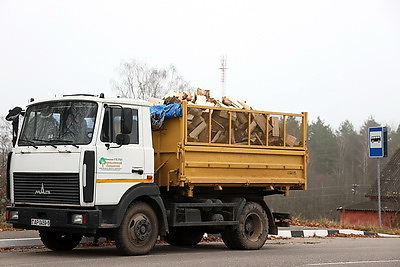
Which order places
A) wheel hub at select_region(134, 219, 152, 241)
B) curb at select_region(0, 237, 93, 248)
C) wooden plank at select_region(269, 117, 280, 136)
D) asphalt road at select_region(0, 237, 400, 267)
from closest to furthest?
1. asphalt road at select_region(0, 237, 400, 267)
2. wheel hub at select_region(134, 219, 152, 241)
3. curb at select_region(0, 237, 93, 248)
4. wooden plank at select_region(269, 117, 280, 136)

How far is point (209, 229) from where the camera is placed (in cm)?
1515

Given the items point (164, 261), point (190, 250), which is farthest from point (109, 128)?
point (190, 250)

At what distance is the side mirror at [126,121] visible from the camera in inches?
511

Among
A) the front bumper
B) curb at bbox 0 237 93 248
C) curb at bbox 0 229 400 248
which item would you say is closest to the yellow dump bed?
the front bumper

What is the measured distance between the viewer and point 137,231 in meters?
13.1

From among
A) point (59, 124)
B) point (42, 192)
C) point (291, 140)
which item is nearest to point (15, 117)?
point (59, 124)

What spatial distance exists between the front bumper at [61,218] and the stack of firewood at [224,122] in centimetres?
263

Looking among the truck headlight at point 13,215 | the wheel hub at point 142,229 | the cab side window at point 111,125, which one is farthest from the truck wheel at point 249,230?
the truck headlight at point 13,215

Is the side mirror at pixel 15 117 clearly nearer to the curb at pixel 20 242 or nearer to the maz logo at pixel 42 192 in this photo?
the maz logo at pixel 42 192

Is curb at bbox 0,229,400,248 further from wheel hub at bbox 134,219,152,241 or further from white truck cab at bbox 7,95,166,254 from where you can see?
wheel hub at bbox 134,219,152,241

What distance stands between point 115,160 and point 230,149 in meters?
2.76

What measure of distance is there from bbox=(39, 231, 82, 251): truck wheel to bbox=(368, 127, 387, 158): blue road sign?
512 inches

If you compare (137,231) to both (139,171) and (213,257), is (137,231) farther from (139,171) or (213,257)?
(213,257)

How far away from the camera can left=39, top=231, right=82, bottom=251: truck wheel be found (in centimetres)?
1411
